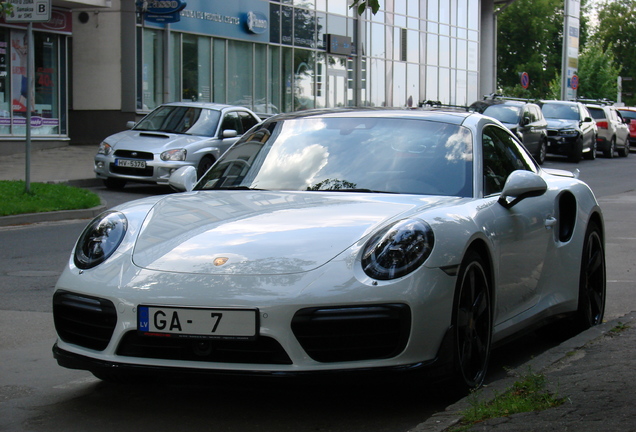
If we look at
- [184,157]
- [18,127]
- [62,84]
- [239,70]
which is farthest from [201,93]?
[184,157]

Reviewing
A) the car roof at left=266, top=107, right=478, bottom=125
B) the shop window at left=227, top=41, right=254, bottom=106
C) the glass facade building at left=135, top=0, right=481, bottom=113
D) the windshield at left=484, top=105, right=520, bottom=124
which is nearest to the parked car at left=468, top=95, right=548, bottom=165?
the windshield at left=484, top=105, right=520, bottom=124

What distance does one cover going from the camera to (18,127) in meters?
26.1

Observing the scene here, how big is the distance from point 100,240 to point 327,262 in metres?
1.11

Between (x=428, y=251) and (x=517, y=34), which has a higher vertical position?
(x=517, y=34)

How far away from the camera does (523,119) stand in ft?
94.6

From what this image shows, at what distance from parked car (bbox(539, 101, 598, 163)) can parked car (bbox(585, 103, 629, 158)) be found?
5.47 feet

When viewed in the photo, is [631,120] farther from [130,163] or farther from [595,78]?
[130,163]

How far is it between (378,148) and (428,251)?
1188 millimetres

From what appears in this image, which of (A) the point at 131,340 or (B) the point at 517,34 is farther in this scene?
(B) the point at 517,34

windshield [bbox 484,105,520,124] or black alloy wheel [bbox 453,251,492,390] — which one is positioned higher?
windshield [bbox 484,105,520,124]

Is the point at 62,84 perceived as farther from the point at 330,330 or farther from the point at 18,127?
the point at 330,330

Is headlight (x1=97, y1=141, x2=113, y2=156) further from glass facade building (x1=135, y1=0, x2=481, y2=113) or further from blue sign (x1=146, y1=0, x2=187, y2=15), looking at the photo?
blue sign (x1=146, y1=0, x2=187, y2=15)

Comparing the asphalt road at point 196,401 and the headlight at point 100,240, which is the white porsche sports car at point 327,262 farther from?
the asphalt road at point 196,401

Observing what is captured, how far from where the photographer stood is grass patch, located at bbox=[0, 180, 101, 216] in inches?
540
